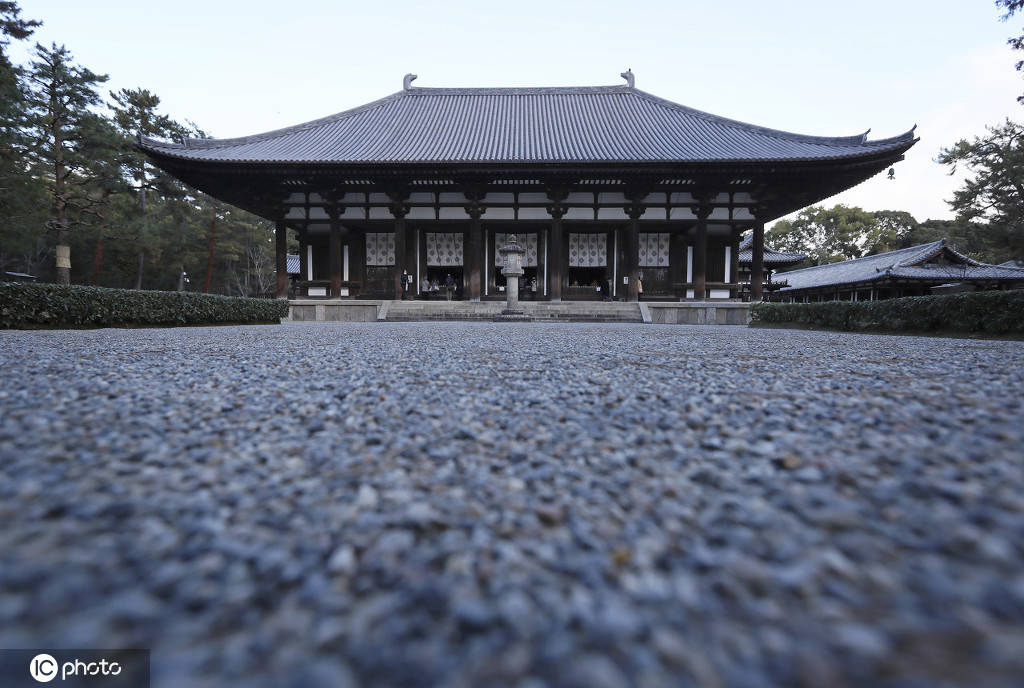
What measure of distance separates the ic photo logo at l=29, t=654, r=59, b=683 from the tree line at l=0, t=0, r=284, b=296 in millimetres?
15403

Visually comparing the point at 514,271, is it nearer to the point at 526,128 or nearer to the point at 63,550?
the point at 526,128

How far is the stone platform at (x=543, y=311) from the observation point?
1198 cm

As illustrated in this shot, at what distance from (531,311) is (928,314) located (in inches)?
332

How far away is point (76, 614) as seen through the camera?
28.5 inches

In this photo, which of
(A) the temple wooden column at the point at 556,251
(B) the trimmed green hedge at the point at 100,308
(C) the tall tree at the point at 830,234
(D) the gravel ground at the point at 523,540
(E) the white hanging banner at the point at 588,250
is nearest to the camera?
(D) the gravel ground at the point at 523,540

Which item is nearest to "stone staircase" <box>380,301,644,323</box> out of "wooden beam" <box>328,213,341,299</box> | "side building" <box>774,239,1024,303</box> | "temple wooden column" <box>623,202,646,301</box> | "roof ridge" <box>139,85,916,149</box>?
"temple wooden column" <box>623,202,646,301</box>

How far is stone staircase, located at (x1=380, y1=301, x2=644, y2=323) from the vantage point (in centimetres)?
1203

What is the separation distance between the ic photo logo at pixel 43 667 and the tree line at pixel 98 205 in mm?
15403

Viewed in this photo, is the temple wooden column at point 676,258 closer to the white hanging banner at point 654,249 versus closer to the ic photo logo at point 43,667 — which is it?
the white hanging banner at point 654,249

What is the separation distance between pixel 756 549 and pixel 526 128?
679 inches

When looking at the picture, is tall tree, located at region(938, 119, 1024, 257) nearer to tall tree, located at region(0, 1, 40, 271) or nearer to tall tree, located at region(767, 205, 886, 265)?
tall tree, located at region(767, 205, 886, 265)

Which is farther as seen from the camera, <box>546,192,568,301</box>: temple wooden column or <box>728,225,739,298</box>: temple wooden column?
<box>728,225,739,298</box>: temple wooden column

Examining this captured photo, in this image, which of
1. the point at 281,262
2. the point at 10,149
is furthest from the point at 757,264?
the point at 10,149

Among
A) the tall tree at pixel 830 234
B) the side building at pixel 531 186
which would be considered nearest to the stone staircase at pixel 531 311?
the side building at pixel 531 186
